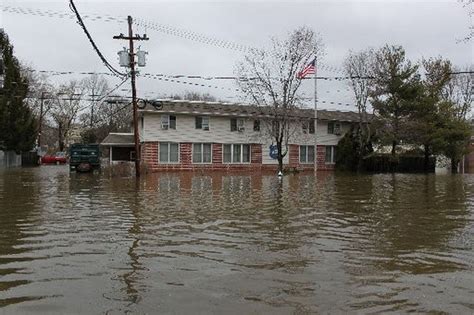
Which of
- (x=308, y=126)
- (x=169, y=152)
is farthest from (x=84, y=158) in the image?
(x=308, y=126)

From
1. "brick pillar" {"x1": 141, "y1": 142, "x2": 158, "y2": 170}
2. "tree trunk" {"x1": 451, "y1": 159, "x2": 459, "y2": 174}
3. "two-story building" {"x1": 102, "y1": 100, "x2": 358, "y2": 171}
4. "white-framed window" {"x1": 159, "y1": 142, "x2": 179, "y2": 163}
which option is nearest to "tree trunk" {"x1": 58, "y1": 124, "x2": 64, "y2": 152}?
"two-story building" {"x1": 102, "y1": 100, "x2": 358, "y2": 171}

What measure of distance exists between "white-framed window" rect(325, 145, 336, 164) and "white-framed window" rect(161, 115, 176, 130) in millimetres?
15581

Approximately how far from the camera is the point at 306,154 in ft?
158

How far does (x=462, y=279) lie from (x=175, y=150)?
121ft

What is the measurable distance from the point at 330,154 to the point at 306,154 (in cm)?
285

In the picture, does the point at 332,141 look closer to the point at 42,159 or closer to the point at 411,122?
the point at 411,122

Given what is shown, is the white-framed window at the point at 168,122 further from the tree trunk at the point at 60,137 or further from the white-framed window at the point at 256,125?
the tree trunk at the point at 60,137

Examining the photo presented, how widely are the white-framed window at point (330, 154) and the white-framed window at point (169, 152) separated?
15.1m

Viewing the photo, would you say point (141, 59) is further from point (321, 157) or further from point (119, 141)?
point (321, 157)

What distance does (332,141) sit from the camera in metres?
49.6

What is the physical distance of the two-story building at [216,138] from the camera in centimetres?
4134

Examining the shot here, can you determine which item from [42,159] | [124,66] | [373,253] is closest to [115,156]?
[124,66]

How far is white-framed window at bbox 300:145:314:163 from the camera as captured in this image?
4788 centimetres

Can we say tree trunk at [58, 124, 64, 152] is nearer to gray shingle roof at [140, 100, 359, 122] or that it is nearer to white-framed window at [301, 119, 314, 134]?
gray shingle roof at [140, 100, 359, 122]
